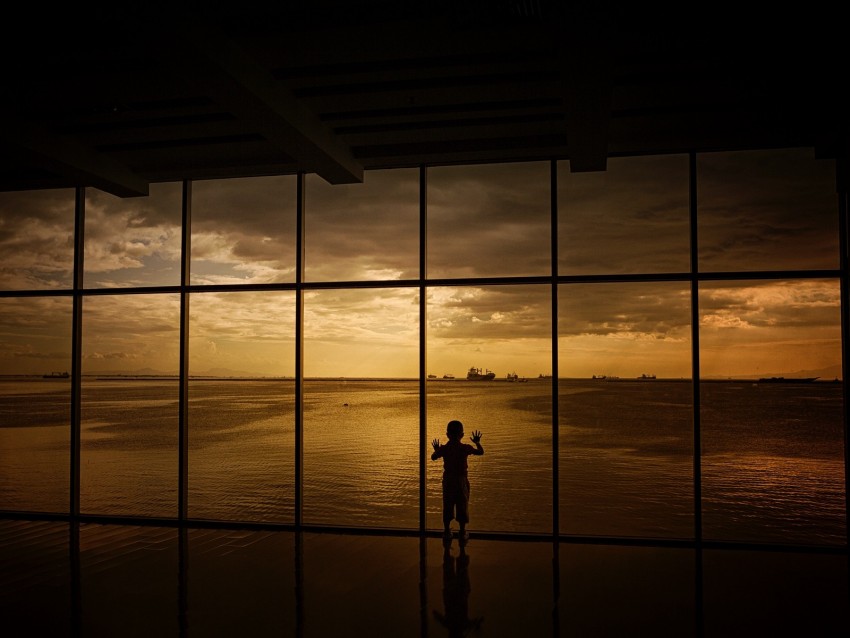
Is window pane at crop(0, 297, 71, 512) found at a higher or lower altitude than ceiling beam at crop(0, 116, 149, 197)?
lower

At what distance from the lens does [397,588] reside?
4676 mm

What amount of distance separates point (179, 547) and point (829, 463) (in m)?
40.8

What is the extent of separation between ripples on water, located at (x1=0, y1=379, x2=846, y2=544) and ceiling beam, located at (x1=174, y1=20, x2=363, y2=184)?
15976 mm

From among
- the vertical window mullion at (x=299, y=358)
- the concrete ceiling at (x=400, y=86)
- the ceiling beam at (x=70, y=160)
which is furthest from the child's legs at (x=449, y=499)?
the ceiling beam at (x=70, y=160)

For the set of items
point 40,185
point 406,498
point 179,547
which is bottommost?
point 406,498

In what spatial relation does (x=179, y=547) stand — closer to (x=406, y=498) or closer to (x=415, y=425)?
(x=406, y=498)

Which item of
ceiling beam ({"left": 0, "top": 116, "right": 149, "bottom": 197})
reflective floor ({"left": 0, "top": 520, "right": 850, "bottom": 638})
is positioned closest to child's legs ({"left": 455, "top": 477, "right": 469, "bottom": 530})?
reflective floor ({"left": 0, "top": 520, "right": 850, "bottom": 638})

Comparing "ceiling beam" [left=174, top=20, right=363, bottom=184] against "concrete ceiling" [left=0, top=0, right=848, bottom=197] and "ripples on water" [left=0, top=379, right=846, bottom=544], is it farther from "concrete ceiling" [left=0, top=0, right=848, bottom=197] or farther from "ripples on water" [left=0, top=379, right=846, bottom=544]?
"ripples on water" [left=0, top=379, right=846, bottom=544]

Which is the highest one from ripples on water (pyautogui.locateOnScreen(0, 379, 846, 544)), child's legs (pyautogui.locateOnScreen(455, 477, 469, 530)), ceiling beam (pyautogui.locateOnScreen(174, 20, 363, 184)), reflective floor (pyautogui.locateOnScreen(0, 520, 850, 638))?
ceiling beam (pyautogui.locateOnScreen(174, 20, 363, 184))

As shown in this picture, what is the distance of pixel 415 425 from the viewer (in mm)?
44000

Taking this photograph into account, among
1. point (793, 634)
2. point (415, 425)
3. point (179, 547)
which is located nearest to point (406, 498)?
point (415, 425)

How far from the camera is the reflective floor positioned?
12.9 ft

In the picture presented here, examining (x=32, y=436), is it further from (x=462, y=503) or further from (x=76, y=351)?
(x=462, y=503)

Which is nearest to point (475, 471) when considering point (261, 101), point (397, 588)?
point (397, 588)
